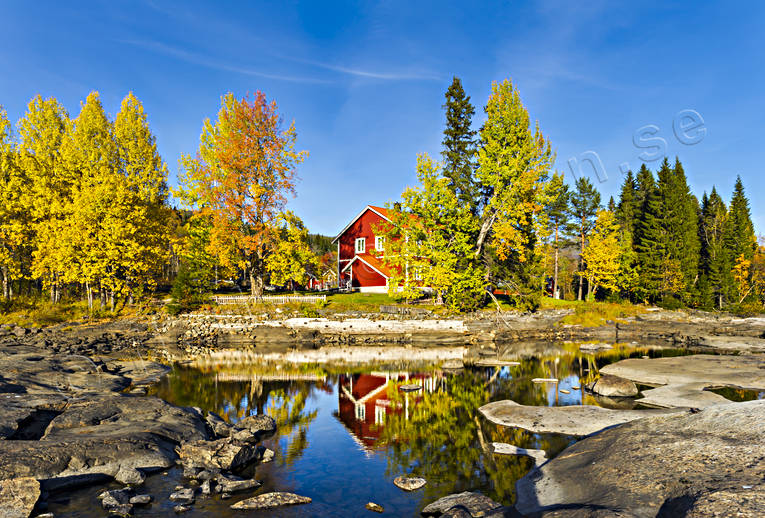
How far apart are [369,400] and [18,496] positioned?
12177mm

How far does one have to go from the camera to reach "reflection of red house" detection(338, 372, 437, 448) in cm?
1466

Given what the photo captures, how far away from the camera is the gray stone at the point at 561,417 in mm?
13422

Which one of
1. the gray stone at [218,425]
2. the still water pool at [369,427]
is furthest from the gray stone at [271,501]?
the gray stone at [218,425]

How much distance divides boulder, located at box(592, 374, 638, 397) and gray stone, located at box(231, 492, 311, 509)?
1367 centimetres

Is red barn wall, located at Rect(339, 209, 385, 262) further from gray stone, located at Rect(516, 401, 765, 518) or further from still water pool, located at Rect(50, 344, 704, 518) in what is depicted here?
gray stone, located at Rect(516, 401, 765, 518)

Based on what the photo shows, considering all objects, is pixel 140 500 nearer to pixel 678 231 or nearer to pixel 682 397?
pixel 682 397

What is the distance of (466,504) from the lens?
8680 mm

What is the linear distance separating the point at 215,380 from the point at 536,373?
53.2 ft

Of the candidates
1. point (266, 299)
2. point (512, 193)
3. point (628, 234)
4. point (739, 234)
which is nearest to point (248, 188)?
point (266, 299)

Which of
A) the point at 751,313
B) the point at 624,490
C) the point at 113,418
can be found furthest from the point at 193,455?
the point at 751,313

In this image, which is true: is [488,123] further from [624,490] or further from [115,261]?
[624,490]

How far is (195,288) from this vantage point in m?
39.6

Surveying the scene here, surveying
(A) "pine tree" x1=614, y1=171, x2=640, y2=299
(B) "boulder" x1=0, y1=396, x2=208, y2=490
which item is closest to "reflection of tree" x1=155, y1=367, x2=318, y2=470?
(B) "boulder" x1=0, y1=396, x2=208, y2=490

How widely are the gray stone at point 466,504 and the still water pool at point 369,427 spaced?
40cm
